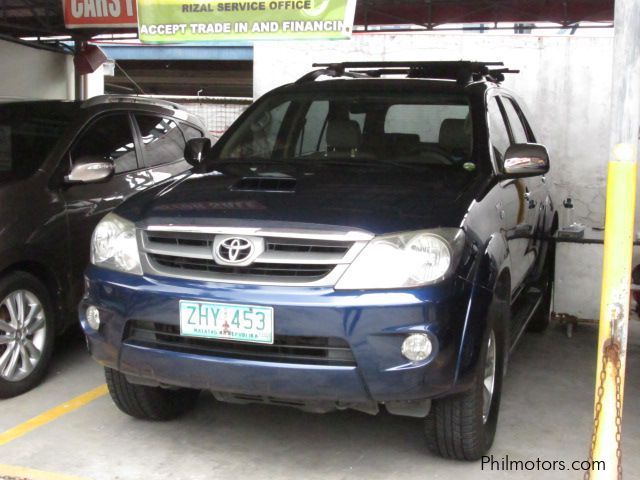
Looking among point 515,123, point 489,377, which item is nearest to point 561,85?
point 515,123

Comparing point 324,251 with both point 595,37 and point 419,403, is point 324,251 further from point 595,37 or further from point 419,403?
point 595,37

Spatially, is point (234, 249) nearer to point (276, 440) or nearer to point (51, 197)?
point (276, 440)

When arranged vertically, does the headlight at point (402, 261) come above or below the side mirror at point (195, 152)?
below

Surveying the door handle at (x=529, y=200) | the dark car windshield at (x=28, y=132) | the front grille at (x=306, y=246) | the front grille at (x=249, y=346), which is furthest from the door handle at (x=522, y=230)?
the dark car windshield at (x=28, y=132)

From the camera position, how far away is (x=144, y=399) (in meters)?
4.00

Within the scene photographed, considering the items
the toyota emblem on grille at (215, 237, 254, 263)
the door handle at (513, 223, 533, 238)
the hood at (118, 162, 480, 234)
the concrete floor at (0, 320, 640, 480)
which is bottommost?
the concrete floor at (0, 320, 640, 480)

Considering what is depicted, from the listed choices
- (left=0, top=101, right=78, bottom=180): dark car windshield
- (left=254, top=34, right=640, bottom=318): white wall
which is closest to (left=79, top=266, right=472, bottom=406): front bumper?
(left=0, top=101, right=78, bottom=180): dark car windshield

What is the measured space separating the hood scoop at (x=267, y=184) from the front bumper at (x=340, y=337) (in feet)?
2.08

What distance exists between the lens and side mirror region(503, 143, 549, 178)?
4066 mm

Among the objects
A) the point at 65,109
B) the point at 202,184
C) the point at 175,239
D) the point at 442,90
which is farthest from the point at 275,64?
the point at 175,239

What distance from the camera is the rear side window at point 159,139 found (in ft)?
19.3

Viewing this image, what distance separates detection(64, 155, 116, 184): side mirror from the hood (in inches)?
34.2

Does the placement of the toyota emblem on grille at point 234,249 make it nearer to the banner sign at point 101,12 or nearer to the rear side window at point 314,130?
the rear side window at point 314,130

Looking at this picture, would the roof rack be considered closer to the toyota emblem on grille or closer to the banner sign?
the toyota emblem on grille
